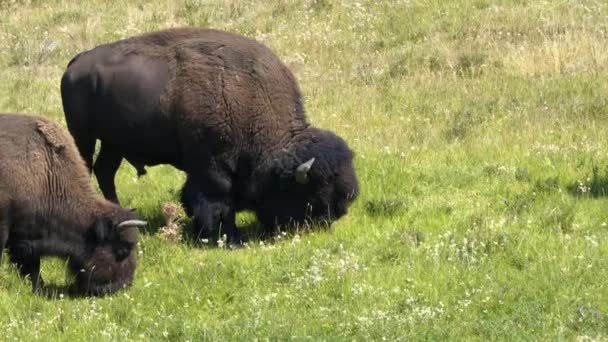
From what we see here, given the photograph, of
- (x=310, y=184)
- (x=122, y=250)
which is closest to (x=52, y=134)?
(x=122, y=250)

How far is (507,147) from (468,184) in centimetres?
137

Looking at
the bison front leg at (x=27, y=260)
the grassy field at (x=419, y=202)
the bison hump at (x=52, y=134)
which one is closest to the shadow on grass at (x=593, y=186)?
the grassy field at (x=419, y=202)

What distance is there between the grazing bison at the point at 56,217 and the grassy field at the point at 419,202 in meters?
0.25

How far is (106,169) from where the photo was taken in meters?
10.9

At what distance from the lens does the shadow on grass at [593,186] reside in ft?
32.2

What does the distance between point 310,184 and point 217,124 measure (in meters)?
1.08

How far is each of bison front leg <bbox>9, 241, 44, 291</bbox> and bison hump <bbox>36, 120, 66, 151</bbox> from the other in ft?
2.87

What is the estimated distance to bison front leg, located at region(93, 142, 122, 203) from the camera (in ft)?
35.5

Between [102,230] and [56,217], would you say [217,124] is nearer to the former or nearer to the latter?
[102,230]

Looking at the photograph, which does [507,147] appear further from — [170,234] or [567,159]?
[170,234]

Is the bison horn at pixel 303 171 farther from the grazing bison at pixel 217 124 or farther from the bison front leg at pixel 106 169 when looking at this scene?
the bison front leg at pixel 106 169

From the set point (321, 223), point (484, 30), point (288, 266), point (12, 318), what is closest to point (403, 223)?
point (321, 223)

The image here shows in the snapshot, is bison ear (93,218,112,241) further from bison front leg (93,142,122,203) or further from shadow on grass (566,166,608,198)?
shadow on grass (566,166,608,198)

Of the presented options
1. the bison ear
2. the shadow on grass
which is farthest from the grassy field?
the bison ear
